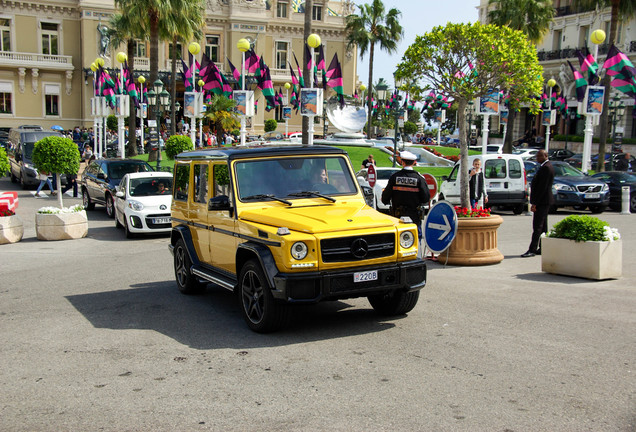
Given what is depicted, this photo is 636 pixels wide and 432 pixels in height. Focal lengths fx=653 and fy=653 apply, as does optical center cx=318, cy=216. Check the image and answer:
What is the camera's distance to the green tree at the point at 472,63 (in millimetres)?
10852

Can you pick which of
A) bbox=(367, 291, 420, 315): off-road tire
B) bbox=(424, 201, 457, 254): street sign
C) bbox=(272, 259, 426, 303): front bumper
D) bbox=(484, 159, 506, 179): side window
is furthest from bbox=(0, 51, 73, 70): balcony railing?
bbox=(272, 259, 426, 303): front bumper

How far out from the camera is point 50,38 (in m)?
60.7

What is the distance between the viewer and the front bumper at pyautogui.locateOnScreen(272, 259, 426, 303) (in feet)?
20.9

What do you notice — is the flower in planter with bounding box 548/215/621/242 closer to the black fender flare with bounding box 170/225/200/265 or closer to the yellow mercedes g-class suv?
the yellow mercedes g-class suv

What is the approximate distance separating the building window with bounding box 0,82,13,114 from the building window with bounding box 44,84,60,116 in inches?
116

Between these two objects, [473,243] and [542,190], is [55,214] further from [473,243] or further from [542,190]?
[542,190]

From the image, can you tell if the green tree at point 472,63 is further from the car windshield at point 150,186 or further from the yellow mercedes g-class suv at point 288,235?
the car windshield at point 150,186

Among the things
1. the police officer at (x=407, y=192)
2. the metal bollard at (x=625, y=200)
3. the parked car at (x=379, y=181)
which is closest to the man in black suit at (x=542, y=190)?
the police officer at (x=407, y=192)

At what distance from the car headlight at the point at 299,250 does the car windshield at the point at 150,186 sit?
11.1 metres

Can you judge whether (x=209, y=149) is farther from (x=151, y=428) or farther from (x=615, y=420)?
(x=615, y=420)

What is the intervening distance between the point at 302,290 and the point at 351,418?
1.92m

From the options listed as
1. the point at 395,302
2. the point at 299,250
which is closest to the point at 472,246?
the point at 395,302

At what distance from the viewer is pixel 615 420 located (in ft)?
14.8

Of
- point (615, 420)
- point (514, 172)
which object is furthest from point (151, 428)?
point (514, 172)
